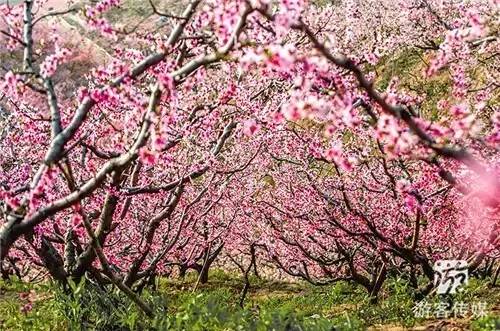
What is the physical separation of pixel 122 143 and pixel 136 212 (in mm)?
5234

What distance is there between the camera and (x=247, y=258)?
2784 cm

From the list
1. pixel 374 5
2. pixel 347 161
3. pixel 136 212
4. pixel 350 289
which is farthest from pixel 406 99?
pixel 374 5

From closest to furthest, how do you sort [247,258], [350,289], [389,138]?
[389,138], [350,289], [247,258]

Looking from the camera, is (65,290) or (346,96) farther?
(65,290)

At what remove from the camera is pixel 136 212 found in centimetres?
1347

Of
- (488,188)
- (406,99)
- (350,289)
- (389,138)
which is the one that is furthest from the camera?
(350,289)

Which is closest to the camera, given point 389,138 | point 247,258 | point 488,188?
point 389,138

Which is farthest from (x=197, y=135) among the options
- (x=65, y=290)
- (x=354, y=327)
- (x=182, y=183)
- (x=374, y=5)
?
(x=374, y=5)

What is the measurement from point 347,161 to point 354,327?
3.81 metres

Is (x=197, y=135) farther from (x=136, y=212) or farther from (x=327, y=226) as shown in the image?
(x=327, y=226)

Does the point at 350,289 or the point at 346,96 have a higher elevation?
the point at 350,289

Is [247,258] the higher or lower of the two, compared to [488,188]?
higher

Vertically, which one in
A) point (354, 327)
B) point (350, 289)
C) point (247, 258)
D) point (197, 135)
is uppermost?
point (247, 258)

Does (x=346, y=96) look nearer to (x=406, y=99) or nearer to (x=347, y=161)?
(x=347, y=161)
